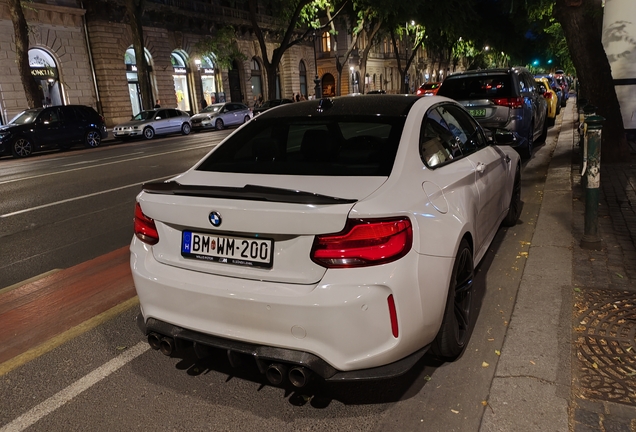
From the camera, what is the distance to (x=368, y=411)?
110 inches

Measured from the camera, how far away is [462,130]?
422cm

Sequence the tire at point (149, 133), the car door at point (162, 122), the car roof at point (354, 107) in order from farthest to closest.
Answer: the car door at point (162, 122) → the tire at point (149, 133) → the car roof at point (354, 107)

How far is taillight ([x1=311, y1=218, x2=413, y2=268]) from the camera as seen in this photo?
242 centimetres

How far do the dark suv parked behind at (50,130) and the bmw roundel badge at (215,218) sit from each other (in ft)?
62.4

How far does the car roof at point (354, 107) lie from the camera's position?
138 inches

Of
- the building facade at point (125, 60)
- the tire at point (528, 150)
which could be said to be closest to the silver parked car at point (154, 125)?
the building facade at point (125, 60)

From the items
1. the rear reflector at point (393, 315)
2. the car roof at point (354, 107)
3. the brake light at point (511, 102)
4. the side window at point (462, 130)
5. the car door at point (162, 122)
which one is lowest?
the car door at point (162, 122)

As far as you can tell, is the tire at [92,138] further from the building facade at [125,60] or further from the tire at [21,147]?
the building facade at [125,60]

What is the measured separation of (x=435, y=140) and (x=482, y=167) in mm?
673

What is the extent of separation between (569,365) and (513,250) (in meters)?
2.25

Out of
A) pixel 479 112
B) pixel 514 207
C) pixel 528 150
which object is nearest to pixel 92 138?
pixel 479 112

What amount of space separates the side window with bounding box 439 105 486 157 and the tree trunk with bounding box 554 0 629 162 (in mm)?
5142

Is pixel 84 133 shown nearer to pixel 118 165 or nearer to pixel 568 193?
pixel 118 165

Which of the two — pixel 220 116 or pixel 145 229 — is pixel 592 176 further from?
pixel 220 116
